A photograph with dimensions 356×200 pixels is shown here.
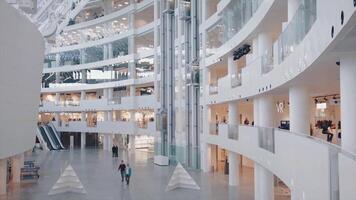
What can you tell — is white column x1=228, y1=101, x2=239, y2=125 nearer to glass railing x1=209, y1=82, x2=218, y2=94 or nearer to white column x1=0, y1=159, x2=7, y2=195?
glass railing x1=209, y1=82, x2=218, y2=94

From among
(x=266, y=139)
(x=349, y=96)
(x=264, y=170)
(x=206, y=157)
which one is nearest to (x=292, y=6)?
(x=266, y=139)

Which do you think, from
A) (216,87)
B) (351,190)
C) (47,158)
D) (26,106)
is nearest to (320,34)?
(351,190)

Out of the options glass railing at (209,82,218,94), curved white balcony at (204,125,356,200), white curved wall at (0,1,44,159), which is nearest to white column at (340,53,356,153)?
curved white balcony at (204,125,356,200)

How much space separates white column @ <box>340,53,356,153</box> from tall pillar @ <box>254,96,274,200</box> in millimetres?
9848

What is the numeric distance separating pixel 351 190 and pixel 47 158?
4084cm

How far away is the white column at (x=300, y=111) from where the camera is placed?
15.8 m

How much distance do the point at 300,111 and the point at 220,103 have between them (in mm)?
14522

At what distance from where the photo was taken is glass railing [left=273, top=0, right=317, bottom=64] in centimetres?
1077

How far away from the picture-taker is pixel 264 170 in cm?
2056

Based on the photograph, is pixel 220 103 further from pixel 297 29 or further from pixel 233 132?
pixel 297 29

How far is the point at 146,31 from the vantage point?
4922cm

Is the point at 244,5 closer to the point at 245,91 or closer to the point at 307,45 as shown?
the point at 245,91

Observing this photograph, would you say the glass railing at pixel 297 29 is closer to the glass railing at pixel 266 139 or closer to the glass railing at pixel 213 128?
the glass railing at pixel 266 139

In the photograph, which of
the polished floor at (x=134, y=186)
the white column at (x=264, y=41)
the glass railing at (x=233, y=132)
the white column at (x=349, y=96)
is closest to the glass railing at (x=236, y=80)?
the glass railing at (x=233, y=132)
